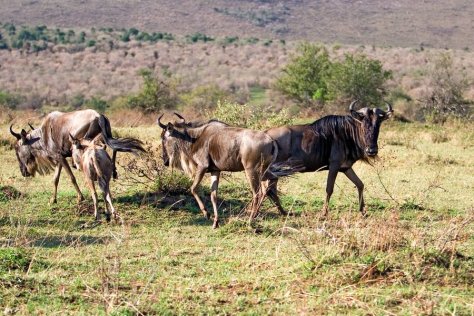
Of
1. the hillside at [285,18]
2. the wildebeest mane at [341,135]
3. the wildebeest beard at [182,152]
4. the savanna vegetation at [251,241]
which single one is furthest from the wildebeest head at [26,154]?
the hillside at [285,18]

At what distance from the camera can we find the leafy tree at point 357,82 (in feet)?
89.3

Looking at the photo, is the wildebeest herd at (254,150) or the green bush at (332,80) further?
the green bush at (332,80)

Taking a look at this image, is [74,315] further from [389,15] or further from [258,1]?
[258,1]

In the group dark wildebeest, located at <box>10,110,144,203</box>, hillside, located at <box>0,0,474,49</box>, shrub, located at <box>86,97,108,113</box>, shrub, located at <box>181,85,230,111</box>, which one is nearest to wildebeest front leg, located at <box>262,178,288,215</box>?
dark wildebeest, located at <box>10,110,144,203</box>

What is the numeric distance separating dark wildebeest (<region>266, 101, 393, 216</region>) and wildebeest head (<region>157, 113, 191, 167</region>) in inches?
47.5

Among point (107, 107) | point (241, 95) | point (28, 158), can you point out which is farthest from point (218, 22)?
point (28, 158)

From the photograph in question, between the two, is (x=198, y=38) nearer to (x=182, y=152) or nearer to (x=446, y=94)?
(x=446, y=94)

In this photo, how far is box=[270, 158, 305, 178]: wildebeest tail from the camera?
9570 millimetres

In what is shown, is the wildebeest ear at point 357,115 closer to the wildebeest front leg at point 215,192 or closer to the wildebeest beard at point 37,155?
the wildebeest front leg at point 215,192

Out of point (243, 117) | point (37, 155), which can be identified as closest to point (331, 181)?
point (37, 155)

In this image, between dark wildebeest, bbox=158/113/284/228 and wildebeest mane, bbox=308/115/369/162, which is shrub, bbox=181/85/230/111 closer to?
dark wildebeest, bbox=158/113/284/228

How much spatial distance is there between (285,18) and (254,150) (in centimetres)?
6806

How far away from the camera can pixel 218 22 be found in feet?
242

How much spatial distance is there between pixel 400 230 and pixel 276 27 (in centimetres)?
6843
